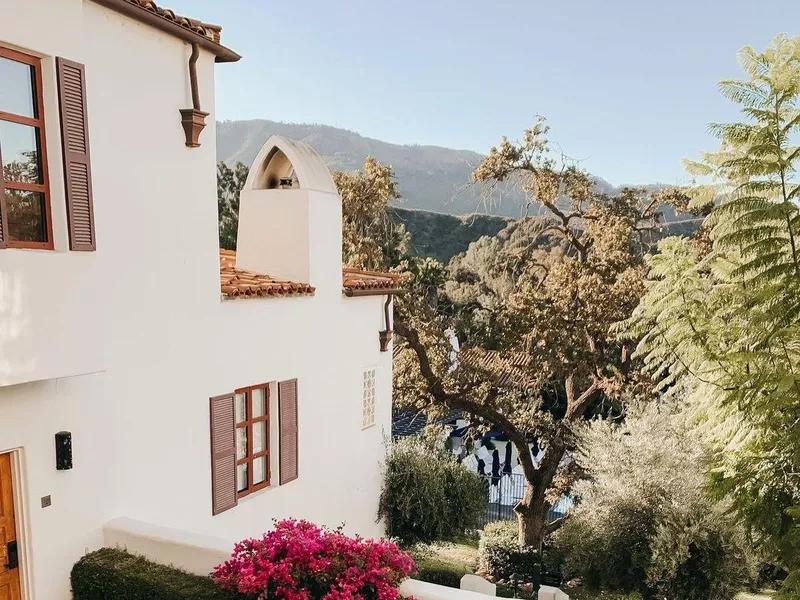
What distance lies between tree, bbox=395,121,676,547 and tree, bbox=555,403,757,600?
2.13 meters

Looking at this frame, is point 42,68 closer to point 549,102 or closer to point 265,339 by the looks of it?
point 265,339

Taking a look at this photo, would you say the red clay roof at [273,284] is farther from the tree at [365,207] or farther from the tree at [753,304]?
the tree at [753,304]

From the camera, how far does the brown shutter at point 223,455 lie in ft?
24.5

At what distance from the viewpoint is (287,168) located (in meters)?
9.85

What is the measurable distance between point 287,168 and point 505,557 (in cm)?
1096

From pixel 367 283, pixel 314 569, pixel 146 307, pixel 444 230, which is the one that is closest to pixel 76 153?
pixel 146 307

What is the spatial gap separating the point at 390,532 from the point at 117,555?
680cm

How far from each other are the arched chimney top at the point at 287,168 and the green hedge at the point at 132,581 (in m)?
5.59

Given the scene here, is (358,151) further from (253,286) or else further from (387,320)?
(253,286)

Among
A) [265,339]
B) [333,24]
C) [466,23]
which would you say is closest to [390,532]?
[265,339]

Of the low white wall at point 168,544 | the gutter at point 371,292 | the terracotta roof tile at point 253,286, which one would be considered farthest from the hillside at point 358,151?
the low white wall at point 168,544

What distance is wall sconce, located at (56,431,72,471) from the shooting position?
548 centimetres

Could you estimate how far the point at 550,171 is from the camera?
16.0 m

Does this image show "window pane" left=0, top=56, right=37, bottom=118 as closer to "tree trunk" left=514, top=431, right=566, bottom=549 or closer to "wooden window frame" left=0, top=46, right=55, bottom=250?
"wooden window frame" left=0, top=46, right=55, bottom=250
